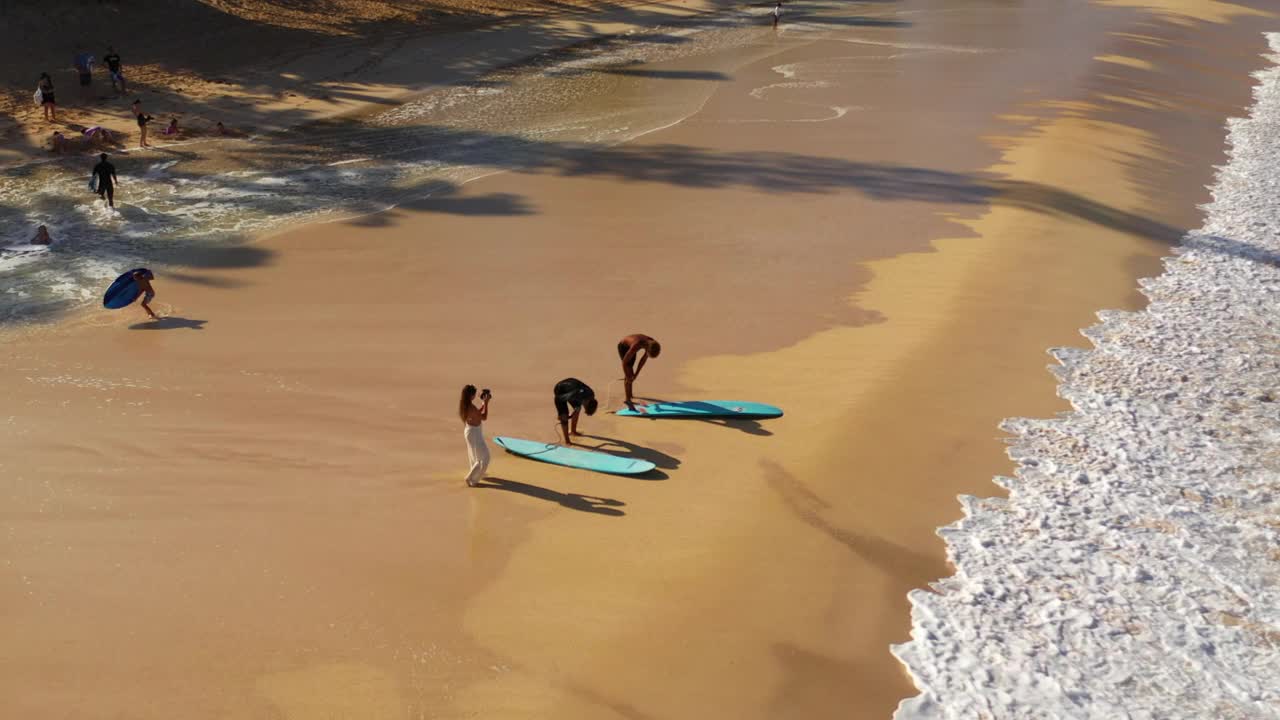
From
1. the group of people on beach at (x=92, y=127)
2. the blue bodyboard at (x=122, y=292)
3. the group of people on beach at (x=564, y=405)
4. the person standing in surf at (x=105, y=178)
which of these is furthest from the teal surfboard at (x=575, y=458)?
the group of people on beach at (x=92, y=127)

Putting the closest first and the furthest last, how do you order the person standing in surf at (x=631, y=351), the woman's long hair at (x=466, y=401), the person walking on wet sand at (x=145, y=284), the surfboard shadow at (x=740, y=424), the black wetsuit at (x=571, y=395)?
the woman's long hair at (x=466, y=401), the black wetsuit at (x=571, y=395), the person standing in surf at (x=631, y=351), the surfboard shadow at (x=740, y=424), the person walking on wet sand at (x=145, y=284)

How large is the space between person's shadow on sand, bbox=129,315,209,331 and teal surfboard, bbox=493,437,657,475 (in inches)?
258

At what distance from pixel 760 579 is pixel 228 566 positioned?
5.11 meters

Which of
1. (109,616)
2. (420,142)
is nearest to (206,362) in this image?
(109,616)

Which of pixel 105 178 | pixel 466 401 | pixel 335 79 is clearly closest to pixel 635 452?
A: pixel 466 401

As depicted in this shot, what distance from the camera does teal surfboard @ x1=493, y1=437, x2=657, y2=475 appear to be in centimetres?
1247

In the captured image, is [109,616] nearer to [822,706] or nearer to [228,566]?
[228,566]

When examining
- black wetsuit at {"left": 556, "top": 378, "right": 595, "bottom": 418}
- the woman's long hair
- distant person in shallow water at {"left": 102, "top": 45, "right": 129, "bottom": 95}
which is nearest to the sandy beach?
black wetsuit at {"left": 556, "top": 378, "right": 595, "bottom": 418}

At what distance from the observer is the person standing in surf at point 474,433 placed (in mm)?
11531

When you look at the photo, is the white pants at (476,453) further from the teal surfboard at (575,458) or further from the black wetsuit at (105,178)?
the black wetsuit at (105,178)

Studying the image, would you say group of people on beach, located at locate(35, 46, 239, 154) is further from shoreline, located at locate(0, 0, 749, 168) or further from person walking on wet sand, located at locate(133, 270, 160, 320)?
person walking on wet sand, located at locate(133, 270, 160, 320)

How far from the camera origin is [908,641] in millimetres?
10305

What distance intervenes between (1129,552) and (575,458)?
6257 mm

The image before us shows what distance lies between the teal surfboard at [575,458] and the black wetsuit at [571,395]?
46 cm
